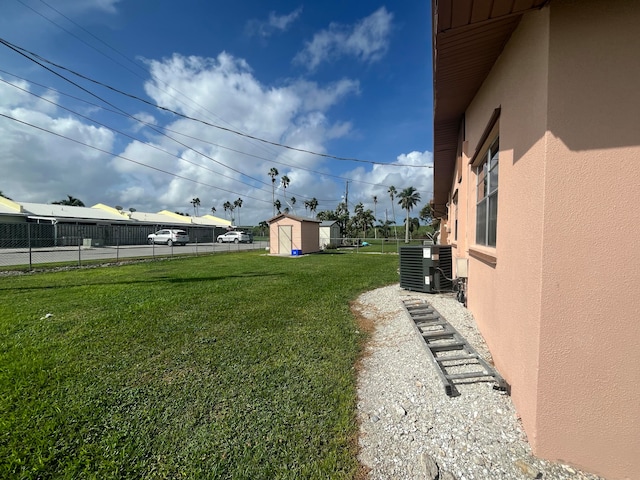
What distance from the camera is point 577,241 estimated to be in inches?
71.2

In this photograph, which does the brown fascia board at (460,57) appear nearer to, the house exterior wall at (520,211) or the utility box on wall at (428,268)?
the house exterior wall at (520,211)

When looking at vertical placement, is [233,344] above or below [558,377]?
below

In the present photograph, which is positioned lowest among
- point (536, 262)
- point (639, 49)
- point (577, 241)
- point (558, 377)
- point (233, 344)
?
point (233, 344)

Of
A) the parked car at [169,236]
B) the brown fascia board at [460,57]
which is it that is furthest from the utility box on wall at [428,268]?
the parked car at [169,236]

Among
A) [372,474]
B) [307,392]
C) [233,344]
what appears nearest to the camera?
[372,474]

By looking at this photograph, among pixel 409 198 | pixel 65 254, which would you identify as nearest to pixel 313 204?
pixel 409 198

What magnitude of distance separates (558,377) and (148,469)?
9.18ft

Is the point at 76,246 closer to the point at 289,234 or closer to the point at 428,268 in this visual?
the point at 289,234

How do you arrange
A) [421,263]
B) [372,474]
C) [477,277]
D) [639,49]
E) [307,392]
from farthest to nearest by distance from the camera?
[421,263] < [477,277] < [307,392] < [372,474] < [639,49]

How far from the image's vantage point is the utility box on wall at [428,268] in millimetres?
7121

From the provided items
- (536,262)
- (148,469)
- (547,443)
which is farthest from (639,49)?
(148,469)

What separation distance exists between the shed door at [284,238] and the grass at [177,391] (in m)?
15.3

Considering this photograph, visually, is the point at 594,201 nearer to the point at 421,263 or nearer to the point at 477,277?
the point at 477,277

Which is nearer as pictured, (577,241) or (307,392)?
(577,241)
